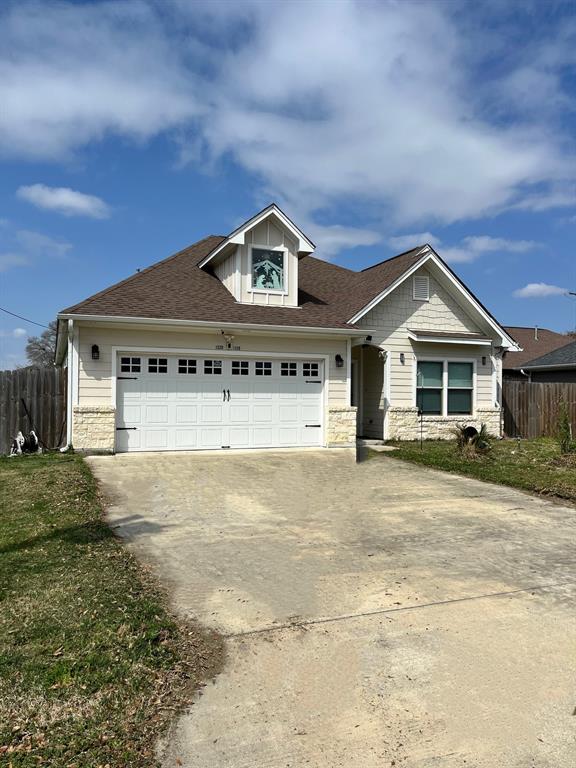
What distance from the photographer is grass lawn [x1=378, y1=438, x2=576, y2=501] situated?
10.2 m

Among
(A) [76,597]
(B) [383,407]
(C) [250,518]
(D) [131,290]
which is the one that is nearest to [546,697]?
(A) [76,597]

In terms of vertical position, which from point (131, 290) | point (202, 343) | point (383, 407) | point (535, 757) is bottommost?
point (535, 757)

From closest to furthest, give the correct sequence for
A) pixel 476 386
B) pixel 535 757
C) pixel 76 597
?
pixel 535 757, pixel 76 597, pixel 476 386

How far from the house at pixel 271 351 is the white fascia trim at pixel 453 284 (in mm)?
30

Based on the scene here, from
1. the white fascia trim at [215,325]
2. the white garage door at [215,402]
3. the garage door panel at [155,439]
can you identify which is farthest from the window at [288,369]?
the garage door panel at [155,439]

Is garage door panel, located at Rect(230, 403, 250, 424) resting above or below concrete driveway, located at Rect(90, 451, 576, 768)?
above

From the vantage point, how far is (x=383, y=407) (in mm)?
16297

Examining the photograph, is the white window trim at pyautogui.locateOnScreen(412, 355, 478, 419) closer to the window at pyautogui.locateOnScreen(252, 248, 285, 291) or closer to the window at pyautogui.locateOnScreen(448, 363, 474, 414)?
the window at pyautogui.locateOnScreen(448, 363, 474, 414)

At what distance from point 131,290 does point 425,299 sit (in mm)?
8359

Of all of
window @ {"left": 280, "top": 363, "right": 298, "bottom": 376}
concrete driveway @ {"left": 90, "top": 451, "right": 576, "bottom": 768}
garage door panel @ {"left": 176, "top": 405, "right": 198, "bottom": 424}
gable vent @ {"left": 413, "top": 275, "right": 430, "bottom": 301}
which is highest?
gable vent @ {"left": 413, "top": 275, "right": 430, "bottom": 301}

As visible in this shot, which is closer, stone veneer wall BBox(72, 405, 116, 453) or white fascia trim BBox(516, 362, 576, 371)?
stone veneer wall BBox(72, 405, 116, 453)

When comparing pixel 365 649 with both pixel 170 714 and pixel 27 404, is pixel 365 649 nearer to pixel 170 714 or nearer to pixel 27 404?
pixel 170 714

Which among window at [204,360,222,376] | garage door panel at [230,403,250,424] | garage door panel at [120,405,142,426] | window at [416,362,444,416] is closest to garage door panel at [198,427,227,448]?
garage door panel at [230,403,250,424]

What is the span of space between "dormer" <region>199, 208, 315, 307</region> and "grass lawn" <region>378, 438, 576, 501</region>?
16.6ft
